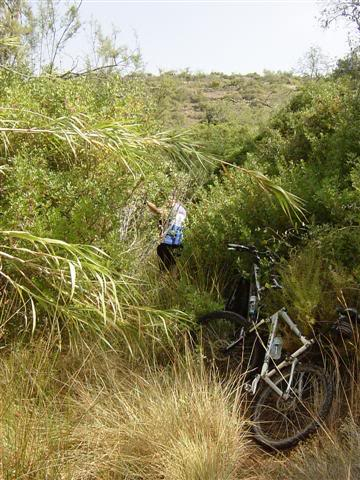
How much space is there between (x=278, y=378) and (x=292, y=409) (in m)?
0.22

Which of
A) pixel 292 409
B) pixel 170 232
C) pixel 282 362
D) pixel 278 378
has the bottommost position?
pixel 292 409

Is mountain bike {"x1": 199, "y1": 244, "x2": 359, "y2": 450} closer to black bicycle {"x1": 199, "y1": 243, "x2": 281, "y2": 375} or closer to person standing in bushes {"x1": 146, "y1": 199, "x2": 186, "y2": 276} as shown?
black bicycle {"x1": 199, "y1": 243, "x2": 281, "y2": 375}

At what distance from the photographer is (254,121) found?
2227 centimetres

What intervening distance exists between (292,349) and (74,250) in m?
1.81

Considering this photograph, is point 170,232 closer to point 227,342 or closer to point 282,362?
point 227,342

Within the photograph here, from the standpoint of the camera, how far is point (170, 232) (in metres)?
6.48

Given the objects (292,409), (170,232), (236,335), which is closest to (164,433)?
(292,409)

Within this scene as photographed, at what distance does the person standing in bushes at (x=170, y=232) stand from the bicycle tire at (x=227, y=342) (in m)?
1.12

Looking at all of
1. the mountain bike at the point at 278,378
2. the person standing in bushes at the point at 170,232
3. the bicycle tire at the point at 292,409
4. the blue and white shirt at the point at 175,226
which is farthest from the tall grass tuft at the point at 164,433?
the blue and white shirt at the point at 175,226

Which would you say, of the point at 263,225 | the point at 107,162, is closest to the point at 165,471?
the point at 263,225

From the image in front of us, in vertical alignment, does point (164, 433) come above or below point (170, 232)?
below

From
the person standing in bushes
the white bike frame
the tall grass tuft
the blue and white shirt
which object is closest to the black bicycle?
the white bike frame

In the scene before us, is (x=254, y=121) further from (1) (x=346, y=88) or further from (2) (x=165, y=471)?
(2) (x=165, y=471)

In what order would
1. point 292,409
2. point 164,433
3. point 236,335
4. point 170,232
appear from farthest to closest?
point 170,232 → point 236,335 → point 292,409 → point 164,433
